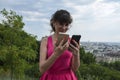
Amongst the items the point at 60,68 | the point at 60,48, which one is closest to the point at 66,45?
the point at 60,48

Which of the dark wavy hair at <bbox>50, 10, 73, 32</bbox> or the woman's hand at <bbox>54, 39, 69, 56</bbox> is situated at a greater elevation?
the dark wavy hair at <bbox>50, 10, 73, 32</bbox>

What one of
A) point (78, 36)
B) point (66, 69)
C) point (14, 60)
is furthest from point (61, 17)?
point (14, 60)

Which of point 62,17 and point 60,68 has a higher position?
point 62,17

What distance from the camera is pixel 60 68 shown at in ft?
11.4

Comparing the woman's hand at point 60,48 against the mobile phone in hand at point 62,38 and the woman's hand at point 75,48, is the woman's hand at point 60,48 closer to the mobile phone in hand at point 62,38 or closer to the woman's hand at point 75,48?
the mobile phone in hand at point 62,38

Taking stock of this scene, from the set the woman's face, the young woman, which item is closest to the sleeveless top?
the young woman

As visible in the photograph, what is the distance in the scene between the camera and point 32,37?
53.6 ft

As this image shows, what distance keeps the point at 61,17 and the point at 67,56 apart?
357mm

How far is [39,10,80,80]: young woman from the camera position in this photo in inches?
132

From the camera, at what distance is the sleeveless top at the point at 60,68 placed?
3.45 meters

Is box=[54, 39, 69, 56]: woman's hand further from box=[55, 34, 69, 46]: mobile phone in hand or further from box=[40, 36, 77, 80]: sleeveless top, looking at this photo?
box=[40, 36, 77, 80]: sleeveless top

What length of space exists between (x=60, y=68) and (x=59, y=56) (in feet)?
0.70

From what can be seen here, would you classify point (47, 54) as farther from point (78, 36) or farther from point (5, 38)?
point (5, 38)

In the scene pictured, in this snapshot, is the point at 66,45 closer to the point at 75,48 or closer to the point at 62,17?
the point at 75,48
